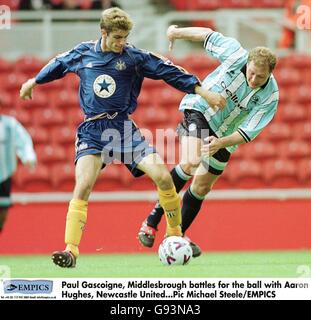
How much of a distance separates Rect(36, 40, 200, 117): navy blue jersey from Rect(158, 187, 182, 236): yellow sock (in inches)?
24.2

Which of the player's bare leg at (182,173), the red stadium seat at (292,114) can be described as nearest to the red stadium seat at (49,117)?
the red stadium seat at (292,114)

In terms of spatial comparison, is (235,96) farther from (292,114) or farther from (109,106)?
(292,114)

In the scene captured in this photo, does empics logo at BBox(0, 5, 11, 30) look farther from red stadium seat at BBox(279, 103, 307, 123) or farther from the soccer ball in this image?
the soccer ball

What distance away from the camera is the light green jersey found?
22.7 ft

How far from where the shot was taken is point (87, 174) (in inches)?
255

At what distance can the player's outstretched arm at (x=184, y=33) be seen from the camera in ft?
22.5

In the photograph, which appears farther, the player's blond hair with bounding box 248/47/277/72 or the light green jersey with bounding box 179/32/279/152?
the light green jersey with bounding box 179/32/279/152

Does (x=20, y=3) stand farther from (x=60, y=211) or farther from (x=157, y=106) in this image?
(x=60, y=211)

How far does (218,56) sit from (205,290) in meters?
2.03

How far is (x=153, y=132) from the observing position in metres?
11.5

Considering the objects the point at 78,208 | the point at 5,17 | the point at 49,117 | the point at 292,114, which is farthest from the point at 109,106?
the point at 292,114

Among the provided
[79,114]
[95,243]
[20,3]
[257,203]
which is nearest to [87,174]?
[95,243]

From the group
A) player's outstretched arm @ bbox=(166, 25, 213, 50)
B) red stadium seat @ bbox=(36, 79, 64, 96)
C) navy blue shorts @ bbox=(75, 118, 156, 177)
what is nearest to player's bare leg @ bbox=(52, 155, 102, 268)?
navy blue shorts @ bbox=(75, 118, 156, 177)

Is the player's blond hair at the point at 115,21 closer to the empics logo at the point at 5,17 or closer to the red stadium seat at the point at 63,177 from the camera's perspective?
the empics logo at the point at 5,17
